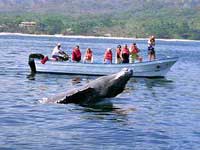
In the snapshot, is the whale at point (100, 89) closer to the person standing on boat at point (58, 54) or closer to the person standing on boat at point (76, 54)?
the person standing on boat at point (76, 54)

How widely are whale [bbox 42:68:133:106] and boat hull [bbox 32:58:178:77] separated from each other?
18.6 meters

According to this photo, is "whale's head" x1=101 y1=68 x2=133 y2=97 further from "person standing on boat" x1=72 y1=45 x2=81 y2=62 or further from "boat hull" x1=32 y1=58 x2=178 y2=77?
"person standing on boat" x1=72 y1=45 x2=81 y2=62

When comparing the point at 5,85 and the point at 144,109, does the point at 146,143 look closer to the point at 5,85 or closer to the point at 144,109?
the point at 144,109

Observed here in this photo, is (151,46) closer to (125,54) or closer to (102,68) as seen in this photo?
(125,54)

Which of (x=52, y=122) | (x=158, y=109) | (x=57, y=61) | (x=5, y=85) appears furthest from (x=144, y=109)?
(x=57, y=61)

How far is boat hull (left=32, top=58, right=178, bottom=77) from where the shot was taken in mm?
45500

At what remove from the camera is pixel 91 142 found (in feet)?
63.7

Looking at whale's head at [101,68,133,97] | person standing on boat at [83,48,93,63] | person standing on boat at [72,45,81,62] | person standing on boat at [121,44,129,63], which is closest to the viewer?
whale's head at [101,68,133,97]

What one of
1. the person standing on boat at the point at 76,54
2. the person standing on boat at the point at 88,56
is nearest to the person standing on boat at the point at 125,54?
the person standing on boat at the point at 88,56

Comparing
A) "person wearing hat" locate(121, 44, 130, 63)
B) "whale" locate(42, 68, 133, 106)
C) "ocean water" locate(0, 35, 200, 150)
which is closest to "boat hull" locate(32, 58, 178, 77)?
"person wearing hat" locate(121, 44, 130, 63)

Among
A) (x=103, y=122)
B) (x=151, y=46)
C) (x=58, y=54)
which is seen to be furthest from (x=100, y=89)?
(x=58, y=54)

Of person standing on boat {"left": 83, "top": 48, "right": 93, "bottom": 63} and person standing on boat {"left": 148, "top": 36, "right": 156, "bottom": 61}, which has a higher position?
person standing on boat {"left": 148, "top": 36, "right": 156, "bottom": 61}

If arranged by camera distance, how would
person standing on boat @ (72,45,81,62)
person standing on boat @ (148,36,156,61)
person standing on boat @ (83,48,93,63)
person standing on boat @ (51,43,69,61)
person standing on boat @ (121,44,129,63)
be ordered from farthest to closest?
1. person standing on boat @ (51,43,69,61)
2. person standing on boat @ (83,48,93,63)
3. person standing on boat @ (72,45,81,62)
4. person standing on boat @ (148,36,156,61)
5. person standing on boat @ (121,44,129,63)

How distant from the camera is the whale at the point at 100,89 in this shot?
2569 cm
